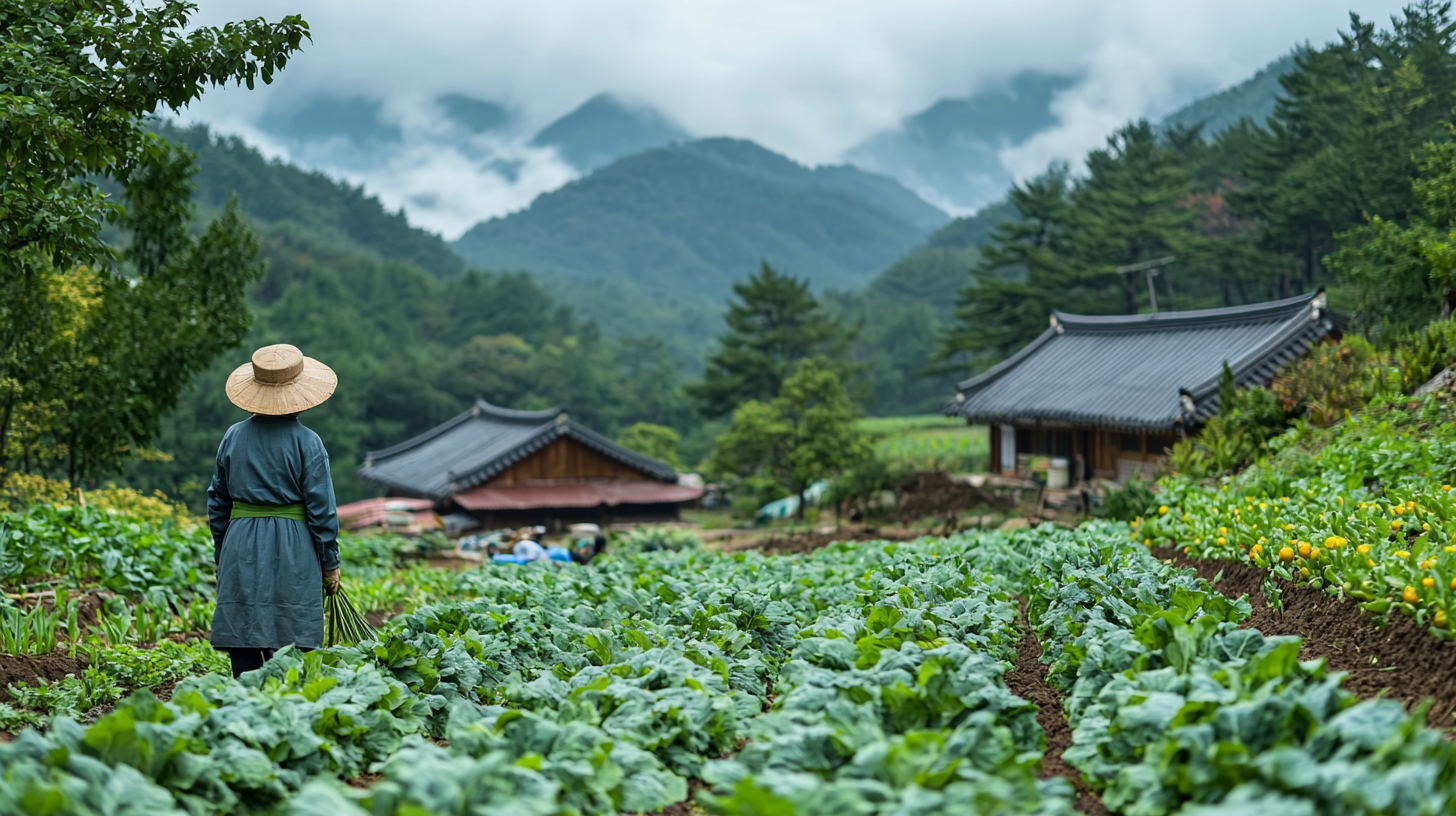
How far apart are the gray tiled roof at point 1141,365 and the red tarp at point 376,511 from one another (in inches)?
471

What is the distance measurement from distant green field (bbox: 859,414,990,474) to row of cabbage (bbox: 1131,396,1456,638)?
16719 millimetres

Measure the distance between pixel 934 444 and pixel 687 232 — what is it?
413 ft

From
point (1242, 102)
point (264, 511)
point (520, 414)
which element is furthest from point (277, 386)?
point (1242, 102)

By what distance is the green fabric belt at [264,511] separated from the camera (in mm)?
4918

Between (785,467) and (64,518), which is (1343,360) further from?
(785,467)

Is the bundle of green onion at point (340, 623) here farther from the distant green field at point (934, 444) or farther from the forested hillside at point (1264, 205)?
the forested hillside at point (1264, 205)

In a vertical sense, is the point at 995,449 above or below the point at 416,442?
below

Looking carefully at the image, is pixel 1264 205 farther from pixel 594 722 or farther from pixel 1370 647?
pixel 594 722

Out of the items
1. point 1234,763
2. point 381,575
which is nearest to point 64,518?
point 381,575

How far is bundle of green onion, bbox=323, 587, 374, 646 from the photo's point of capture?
208 inches

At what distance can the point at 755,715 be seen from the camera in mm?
4000

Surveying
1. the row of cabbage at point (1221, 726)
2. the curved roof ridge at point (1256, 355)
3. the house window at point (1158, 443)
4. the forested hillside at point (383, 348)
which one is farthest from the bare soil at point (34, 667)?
the forested hillside at point (383, 348)

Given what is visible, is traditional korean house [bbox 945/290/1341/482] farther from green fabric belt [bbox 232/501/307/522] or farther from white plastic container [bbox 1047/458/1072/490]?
green fabric belt [bbox 232/501/307/522]

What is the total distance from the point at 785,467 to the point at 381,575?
17375 millimetres
